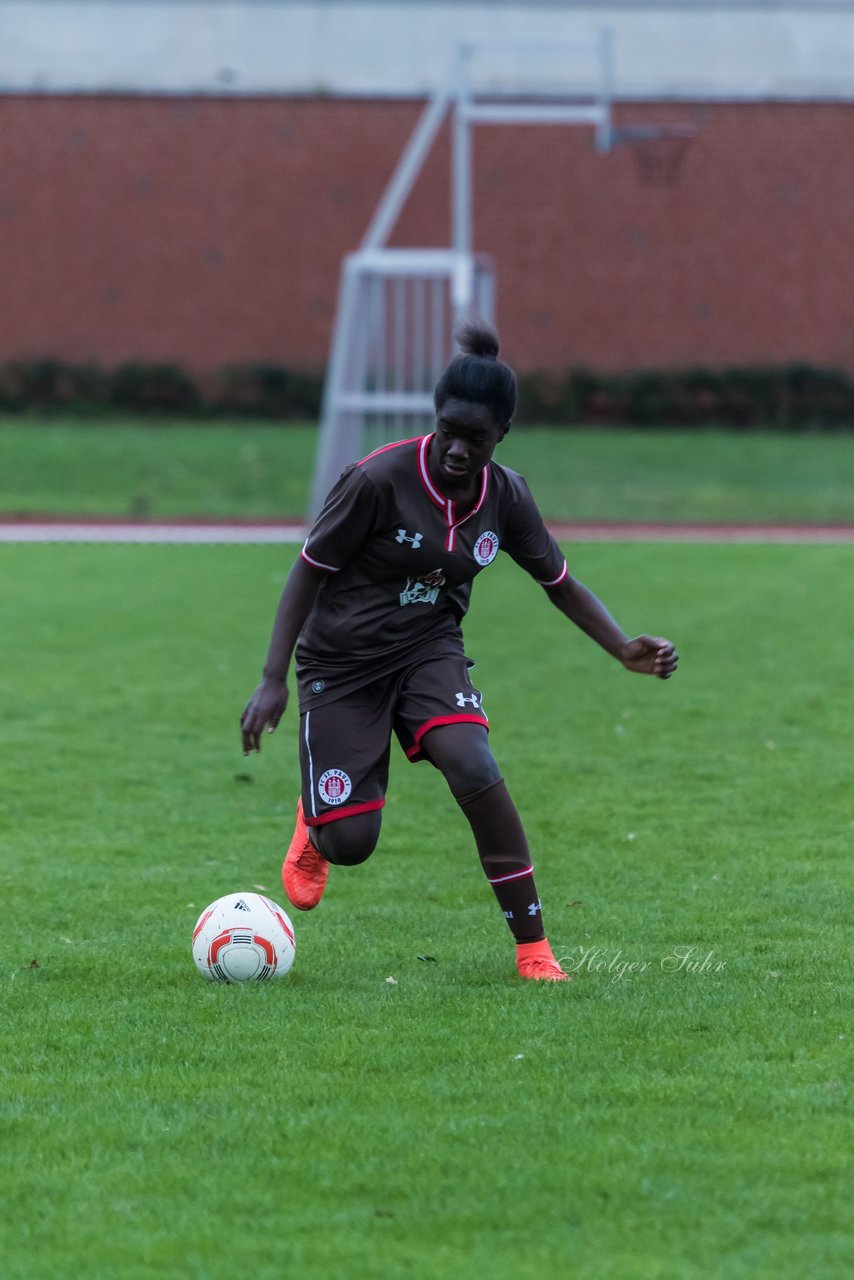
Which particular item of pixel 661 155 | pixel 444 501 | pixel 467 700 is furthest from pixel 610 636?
pixel 661 155

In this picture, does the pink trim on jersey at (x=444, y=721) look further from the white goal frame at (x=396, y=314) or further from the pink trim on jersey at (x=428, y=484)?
the white goal frame at (x=396, y=314)

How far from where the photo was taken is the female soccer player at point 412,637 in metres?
4.88

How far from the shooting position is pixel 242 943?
496cm

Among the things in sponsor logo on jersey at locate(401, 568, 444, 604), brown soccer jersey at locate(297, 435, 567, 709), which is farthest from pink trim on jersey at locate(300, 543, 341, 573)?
sponsor logo on jersey at locate(401, 568, 444, 604)

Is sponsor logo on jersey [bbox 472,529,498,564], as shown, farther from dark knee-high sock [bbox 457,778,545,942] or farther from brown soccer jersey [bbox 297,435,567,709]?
dark knee-high sock [bbox 457,778,545,942]

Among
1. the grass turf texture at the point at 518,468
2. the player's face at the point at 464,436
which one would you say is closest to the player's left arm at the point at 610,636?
the player's face at the point at 464,436

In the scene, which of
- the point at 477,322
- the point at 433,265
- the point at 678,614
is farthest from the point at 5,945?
the point at 433,265

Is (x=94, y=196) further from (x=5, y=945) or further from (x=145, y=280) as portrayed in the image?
(x=5, y=945)

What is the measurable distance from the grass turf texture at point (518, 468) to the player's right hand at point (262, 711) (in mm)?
17263

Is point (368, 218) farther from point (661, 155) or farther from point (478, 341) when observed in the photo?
point (478, 341)

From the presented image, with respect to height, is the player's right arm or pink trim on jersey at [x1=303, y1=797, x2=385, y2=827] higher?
the player's right arm

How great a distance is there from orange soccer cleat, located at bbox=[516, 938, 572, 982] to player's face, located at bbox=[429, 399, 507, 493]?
1.36 m

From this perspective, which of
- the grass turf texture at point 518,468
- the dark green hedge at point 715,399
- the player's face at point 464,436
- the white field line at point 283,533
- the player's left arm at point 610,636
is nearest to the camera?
the player's face at point 464,436

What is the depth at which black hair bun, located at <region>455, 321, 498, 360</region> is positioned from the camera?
189 inches
